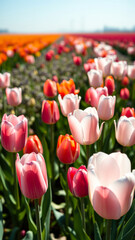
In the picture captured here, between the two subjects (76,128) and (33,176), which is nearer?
(33,176)

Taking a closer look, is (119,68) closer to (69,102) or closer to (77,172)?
(69,102)

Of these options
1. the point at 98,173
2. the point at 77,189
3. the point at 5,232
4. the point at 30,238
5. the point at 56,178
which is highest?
the point at 98,173

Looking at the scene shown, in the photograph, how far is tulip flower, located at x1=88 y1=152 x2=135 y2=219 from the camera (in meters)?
0.74

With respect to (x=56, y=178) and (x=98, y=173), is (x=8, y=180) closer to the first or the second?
(x=56, y=178)

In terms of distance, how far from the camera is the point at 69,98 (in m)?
1.55

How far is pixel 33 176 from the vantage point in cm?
91

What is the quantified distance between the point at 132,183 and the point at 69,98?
34.9 inches

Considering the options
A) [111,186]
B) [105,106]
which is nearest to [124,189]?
[111,186]

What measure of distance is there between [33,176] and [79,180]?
18 cm

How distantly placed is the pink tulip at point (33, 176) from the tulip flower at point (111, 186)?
8.0 inches

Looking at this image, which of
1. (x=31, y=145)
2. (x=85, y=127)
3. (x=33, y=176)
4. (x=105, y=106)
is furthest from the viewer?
(x=105, y=106)

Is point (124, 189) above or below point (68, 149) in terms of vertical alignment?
above

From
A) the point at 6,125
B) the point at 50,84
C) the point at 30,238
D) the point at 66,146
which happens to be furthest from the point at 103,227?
the point at 50,84

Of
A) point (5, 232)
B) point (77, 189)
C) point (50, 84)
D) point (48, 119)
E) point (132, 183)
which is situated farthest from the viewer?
point (50, 84)
